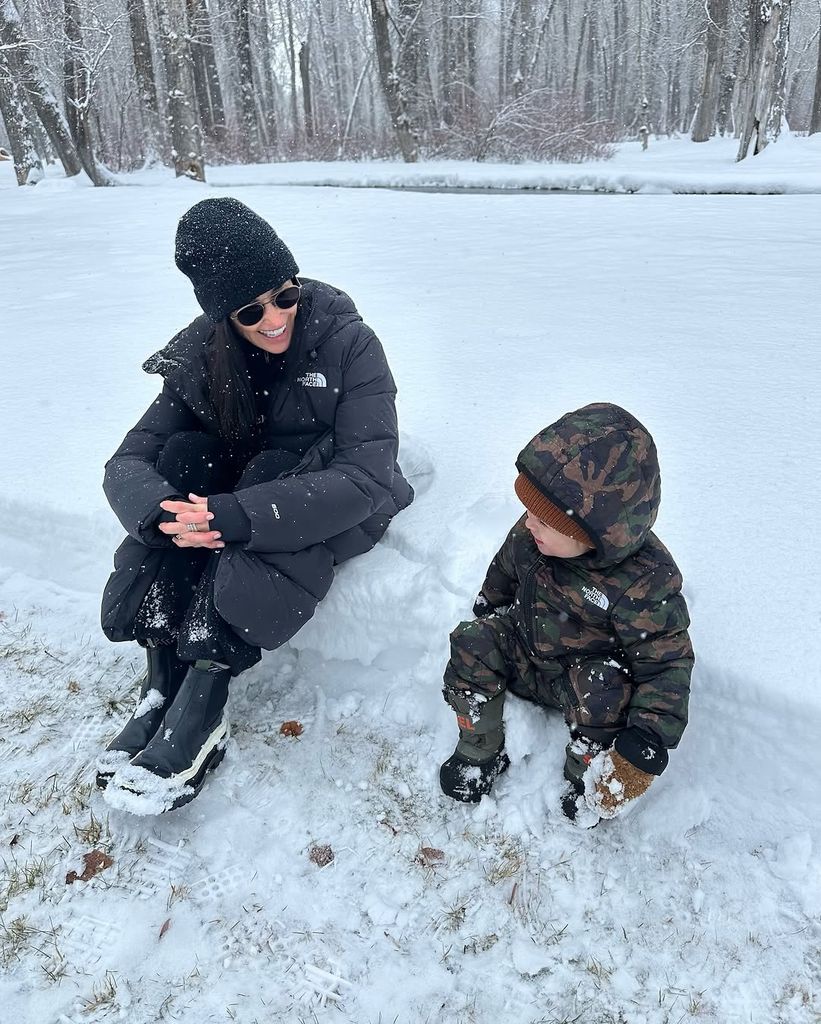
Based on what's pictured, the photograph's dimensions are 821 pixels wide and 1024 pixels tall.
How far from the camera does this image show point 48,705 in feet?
8.13

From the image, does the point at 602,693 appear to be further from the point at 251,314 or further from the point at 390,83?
the point at 390,83

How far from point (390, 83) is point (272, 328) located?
16.8m

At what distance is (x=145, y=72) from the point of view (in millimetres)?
16688

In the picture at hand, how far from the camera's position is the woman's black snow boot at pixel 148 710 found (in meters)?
2.10

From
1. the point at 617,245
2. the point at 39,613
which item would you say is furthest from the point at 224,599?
the point at 617,245

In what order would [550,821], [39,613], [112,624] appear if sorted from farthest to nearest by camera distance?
[39,613], [112,624], [550,821]

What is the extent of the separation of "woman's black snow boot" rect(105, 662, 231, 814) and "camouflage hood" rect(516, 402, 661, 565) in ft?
3.87

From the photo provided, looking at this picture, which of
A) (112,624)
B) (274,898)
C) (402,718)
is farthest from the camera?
(402,718)

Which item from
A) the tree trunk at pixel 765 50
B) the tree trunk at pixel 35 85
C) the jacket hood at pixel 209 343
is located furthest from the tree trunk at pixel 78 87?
the jacket hood at pixel 209 343

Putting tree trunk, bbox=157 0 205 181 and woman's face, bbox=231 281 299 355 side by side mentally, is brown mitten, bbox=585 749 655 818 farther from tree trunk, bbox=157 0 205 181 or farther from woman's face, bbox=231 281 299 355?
tree trunk, bbox=157 0 205 181

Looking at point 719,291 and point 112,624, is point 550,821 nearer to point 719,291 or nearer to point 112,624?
point 112,624

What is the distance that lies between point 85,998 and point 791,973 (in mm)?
1637

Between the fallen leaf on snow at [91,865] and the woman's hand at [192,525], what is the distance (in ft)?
2.91

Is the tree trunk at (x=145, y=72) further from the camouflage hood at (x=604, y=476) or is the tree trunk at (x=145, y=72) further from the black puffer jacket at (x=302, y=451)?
the camouflage hood at (x=604, y=476)
